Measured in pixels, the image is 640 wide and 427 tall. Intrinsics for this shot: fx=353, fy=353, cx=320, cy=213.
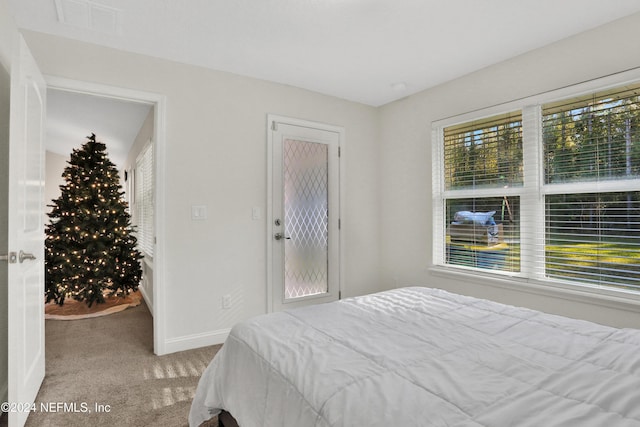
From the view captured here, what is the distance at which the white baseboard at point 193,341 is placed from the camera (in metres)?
2.89

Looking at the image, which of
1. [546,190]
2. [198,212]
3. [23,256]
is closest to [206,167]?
[198,212]

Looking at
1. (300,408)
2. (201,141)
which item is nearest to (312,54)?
(201,141)

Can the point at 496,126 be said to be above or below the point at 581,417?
above

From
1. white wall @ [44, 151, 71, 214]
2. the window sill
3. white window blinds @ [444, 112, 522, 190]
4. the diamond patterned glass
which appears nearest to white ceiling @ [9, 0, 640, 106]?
white window blinds @ [444, 112, 522, 190]

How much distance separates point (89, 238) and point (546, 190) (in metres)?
4.90

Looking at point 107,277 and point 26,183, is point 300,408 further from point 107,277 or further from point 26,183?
point 107,277

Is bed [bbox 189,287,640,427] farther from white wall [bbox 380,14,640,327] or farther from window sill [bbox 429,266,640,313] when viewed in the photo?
white wall [bbox 380,14,640,327]

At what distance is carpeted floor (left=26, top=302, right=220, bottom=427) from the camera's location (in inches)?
78.4

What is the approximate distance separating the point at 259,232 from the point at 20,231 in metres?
1.85

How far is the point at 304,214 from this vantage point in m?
3.65

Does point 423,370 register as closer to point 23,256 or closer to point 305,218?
point 23,256

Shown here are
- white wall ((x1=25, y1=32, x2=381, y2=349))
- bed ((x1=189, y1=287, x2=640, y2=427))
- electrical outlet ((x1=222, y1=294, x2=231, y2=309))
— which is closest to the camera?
bed ((x1=189, y1=287, x2=640, y2=427))

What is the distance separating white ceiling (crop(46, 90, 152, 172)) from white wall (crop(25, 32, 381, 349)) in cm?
56

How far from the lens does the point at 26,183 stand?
1.87m
